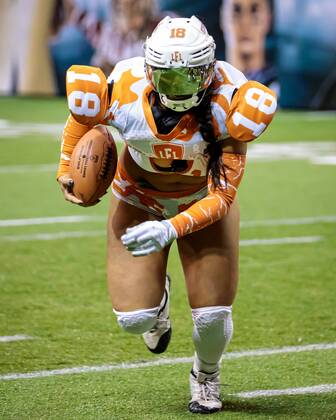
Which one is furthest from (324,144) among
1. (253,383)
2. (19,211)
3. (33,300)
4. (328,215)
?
→ (253,383)

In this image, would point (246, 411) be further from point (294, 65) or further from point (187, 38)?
point (294, 65)

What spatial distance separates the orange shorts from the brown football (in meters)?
0.08

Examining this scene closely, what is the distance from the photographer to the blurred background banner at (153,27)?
15383 millimetres

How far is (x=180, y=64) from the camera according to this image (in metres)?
3.67

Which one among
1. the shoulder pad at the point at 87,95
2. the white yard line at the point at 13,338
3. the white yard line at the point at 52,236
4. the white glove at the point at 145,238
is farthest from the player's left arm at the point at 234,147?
the white yard line at the point at 52,236

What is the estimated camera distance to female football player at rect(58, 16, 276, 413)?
12.2 ft

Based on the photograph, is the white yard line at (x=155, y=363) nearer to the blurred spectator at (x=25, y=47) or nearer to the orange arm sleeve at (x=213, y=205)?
the orange arm sleeve at (x=213, y=205)

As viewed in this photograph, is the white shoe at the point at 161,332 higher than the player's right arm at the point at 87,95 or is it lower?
lower

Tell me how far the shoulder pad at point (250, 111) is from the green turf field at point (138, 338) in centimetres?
110

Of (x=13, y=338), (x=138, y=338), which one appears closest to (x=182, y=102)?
(x=138, y=338)

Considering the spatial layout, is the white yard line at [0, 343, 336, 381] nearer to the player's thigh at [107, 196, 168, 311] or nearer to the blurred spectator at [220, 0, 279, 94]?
the player's thigh at [107, 196, 168, 311]

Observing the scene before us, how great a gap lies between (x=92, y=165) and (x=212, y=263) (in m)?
0.62

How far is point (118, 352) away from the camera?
4.73 meters

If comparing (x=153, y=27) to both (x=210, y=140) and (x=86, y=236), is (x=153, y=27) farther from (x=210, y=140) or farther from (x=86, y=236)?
(x=210, y=140)
